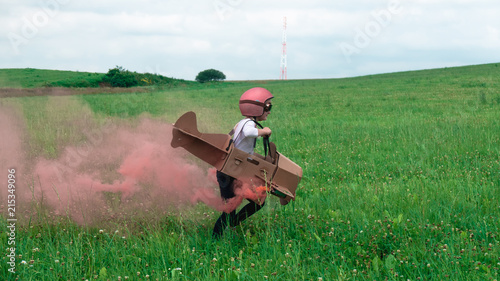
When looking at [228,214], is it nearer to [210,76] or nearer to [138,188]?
[138,188]

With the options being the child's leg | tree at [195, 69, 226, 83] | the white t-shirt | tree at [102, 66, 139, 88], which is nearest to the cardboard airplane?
the white t-shirt

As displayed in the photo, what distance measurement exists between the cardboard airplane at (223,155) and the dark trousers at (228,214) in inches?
8.0

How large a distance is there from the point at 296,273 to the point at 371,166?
5273 mm

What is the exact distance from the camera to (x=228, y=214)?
5207 mm

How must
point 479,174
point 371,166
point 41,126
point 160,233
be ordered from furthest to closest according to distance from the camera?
point 41,126
point 371,166
point 479,174
point 160,233

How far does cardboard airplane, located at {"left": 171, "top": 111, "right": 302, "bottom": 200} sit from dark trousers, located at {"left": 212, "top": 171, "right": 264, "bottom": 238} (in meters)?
0.20

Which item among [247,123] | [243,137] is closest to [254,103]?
[247,123]

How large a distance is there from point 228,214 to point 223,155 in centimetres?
76

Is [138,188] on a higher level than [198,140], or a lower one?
lower

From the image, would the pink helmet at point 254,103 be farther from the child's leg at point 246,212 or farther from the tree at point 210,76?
the tree at point 210,76

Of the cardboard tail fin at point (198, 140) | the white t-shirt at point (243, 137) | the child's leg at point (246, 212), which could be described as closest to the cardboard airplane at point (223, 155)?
the cardboard tail fin at point (198, 140)

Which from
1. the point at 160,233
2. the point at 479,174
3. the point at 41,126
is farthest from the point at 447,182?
the point at 41,126

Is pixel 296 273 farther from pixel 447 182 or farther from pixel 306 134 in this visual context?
pixel 306 134

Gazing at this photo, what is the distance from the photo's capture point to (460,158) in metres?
9.12
